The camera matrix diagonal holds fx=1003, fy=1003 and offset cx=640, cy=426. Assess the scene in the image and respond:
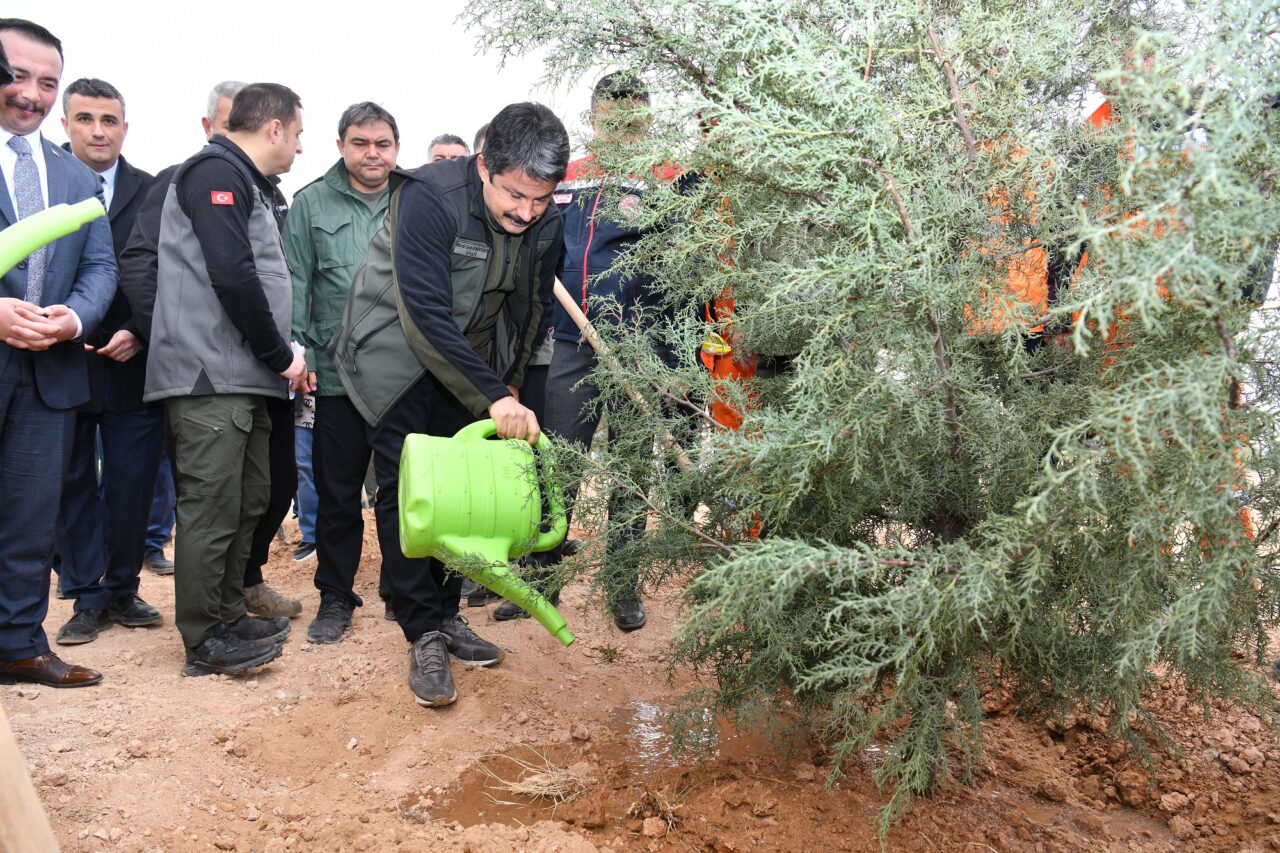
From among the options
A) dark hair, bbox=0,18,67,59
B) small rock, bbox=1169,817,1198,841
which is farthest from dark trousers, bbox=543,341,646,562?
small rock, bbox=1169,817,1198,841

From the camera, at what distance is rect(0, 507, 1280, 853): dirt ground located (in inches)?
104

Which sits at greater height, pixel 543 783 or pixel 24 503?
pixel 24 503

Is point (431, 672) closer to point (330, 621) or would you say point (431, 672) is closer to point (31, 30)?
point (330, 621)

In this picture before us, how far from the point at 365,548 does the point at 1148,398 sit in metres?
4.99

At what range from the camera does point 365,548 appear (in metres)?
5.97

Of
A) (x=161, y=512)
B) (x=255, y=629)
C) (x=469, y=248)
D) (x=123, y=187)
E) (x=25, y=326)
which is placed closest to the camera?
(x=25, y=326)

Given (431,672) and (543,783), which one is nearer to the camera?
(543,783)

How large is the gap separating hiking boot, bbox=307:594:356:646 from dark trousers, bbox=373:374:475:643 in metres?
0.60

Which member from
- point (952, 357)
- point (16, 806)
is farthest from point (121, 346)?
point (952, 357)

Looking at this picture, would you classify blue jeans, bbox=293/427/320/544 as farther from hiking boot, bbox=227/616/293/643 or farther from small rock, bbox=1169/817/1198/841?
small rock, bbox=1169/817/1198/841

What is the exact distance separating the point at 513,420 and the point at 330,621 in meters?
1.66

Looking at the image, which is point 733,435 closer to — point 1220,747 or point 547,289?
point 547,289

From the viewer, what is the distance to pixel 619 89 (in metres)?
3.07

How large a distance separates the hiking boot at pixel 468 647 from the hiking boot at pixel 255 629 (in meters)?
0.76
